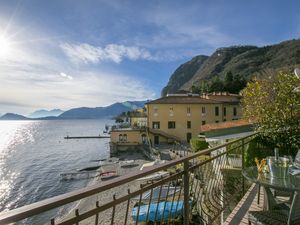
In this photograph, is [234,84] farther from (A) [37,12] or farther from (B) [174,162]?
(B) [174,162]

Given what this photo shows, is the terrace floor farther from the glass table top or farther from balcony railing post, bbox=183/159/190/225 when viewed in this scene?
balcony railing post, bbox=183/159/190/225

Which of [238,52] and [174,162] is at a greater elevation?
[238,52]

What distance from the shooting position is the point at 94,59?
54.6 ft

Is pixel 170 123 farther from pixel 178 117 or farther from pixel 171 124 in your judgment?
pixel 178 117

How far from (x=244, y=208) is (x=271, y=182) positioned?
1.20 m

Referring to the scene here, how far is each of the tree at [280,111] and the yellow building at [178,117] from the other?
24.2 m

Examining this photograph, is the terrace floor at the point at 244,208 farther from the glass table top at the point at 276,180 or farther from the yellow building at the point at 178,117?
the yellow building at the point at 178,117

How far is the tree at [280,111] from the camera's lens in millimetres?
8344

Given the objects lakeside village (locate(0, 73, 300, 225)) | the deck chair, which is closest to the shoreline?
lakeside village (locate(0, 73, 300, 225))

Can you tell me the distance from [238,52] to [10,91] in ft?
289

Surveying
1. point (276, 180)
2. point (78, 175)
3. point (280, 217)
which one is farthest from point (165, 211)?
point (78, 175)

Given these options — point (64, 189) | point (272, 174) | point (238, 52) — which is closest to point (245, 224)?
point (272, 174)

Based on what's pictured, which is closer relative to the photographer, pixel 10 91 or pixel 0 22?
pixel 0 22

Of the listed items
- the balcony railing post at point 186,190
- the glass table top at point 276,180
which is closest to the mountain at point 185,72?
the glass table top at point 276,180
